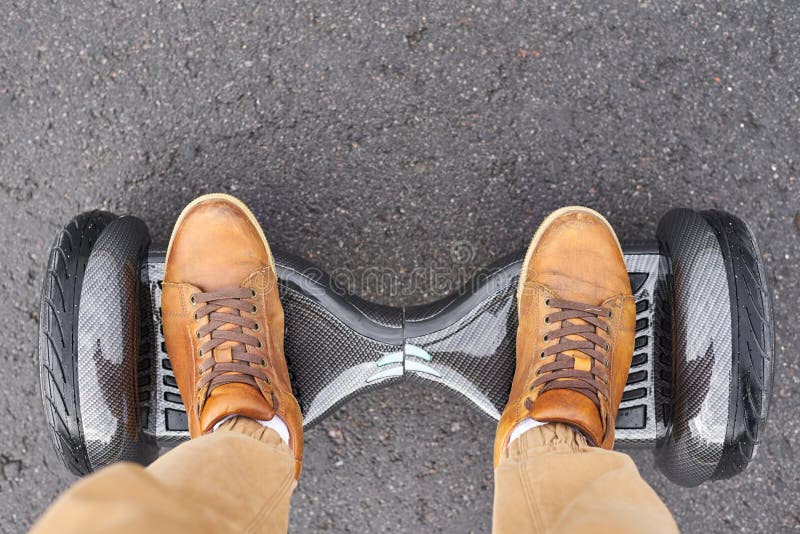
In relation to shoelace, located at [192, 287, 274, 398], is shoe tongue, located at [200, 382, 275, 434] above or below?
below

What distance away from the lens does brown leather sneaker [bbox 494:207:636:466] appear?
145 centimetres

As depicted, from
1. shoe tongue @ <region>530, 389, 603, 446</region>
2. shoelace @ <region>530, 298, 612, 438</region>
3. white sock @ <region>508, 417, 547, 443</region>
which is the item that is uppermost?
shoelace @ <region>530, 298, 612, 438</region>

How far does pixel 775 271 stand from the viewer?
1721 mm

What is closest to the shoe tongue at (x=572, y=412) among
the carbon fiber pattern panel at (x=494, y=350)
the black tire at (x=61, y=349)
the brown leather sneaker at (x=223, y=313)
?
the carbon fiber pattern panel at (x=494, y=350)

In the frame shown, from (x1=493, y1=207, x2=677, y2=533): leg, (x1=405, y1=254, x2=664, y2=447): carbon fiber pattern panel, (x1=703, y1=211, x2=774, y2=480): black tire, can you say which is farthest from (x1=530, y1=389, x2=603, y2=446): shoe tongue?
(x1=703, y1=211, x2=774, y2=480): black tire

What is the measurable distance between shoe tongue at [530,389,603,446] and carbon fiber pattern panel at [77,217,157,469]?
989 mm

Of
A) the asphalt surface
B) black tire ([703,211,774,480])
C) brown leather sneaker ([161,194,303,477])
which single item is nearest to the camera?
black tire ([703,211,774,480])

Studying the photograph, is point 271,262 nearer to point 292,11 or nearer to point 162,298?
point 162,298

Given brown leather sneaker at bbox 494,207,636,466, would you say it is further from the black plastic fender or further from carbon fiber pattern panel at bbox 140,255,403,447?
carbon fiber pattern panel at bbox 140,255,403,447

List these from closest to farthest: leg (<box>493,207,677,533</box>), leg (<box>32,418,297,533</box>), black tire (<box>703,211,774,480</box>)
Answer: leg (<box>32,418,297,533</box>)
leg (<box>493,207,677,533</box>)
black tire (<box>703,211,774,480</box>)

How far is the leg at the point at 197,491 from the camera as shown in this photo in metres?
0.76

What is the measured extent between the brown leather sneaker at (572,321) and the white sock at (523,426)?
19 mm

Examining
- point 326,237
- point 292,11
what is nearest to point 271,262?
point 326,237

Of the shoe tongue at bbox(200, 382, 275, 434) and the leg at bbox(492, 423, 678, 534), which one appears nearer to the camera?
the leg at bbox(492, 423, 678, 534)
